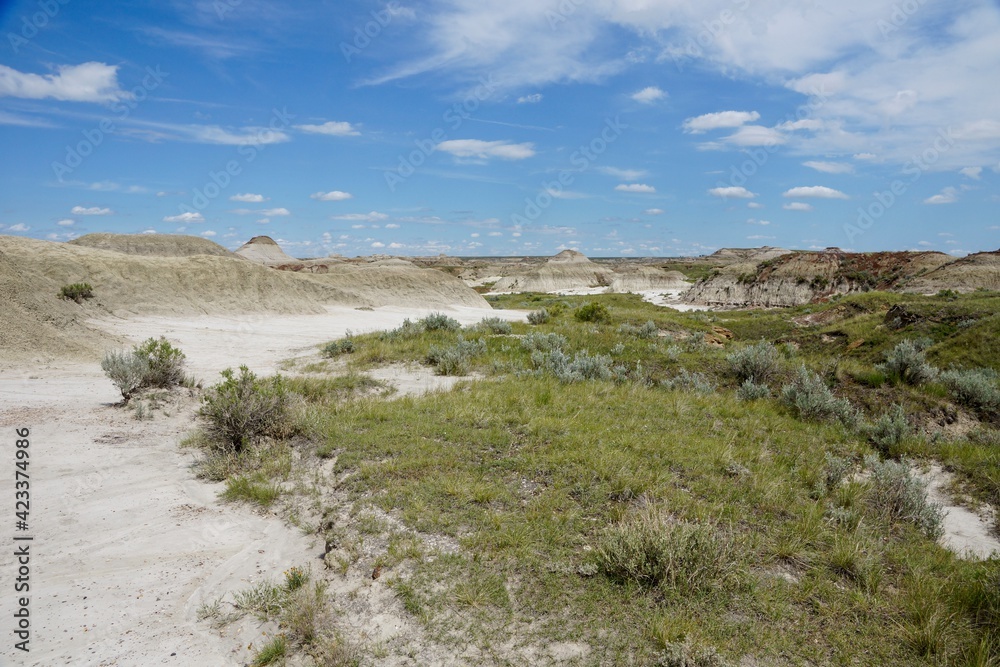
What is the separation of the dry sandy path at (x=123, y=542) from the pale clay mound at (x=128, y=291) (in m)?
4.98

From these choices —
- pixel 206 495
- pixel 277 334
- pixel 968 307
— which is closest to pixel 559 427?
pixel 206 495

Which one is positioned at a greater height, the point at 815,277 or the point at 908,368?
the point at 815,277

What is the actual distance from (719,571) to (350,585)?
3263mm

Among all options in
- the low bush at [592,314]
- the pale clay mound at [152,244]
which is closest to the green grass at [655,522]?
the low bush at [592,314]

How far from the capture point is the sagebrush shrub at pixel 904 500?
5.29 meters

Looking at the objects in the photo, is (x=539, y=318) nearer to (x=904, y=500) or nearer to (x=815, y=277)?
(x=904, y=500)

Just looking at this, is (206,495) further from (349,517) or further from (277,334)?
(277,334)

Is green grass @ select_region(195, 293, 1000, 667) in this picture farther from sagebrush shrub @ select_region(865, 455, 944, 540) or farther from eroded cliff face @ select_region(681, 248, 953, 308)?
eroded cliff face @ select_region(681, 248, 953, 308)

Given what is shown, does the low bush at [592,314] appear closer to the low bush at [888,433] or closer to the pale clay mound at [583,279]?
the low bush at [888,433]

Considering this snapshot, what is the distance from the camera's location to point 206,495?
6.05 metres

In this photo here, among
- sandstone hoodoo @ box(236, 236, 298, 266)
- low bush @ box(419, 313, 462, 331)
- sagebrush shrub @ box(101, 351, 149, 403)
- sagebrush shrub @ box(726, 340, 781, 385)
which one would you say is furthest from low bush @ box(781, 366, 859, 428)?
sandstone hoodoo @ box(236, 236, 298, 266)

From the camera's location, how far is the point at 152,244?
57.3 meters

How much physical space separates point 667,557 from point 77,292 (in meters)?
28.4

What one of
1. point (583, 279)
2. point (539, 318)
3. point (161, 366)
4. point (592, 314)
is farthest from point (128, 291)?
point (583, 279)
